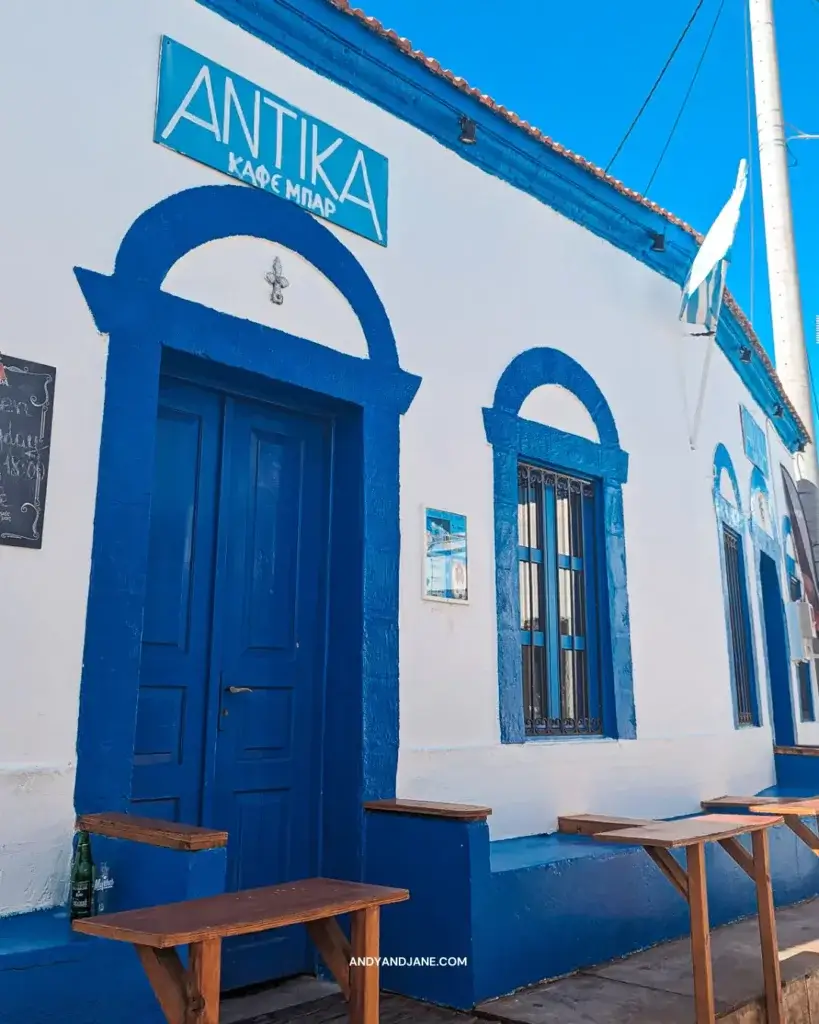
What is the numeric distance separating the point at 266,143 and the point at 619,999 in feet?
13.3

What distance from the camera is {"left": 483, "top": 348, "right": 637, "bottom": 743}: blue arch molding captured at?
5.21 m

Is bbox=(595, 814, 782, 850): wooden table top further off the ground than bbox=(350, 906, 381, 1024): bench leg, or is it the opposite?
bbox=(595, 814, 782, 850): wooden table top

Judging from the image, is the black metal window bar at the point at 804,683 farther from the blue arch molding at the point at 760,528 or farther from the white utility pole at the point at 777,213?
the white utility pole at the point at 777,213

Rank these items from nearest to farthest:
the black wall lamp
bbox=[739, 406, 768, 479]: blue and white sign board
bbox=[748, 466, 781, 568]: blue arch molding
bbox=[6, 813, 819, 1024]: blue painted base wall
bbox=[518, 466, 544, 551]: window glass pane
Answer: bbox=[6, 813, 819, 1024]: blue painted base wall
the black wall lamp
bbox=[518, 466, 544, 551]: window glass pane
bbox=[748, 466, 781, 568]: blue arch molding
bbox=[739, 406, 768, 479]: blue and white sign board

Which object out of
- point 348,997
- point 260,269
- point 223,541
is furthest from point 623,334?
point 348,997

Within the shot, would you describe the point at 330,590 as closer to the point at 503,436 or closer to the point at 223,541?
the point at 223,541

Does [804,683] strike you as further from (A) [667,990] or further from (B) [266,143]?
(B) [266,143]

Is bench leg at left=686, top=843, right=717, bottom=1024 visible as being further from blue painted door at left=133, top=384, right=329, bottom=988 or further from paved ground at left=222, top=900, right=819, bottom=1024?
blue painted door at left=133, top=384, right=329, bottom=988

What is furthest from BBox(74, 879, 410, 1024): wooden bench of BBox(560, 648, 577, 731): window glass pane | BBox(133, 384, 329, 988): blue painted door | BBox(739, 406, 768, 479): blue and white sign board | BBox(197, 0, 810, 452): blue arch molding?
BBox(739, 406, 768, 479): blue and white sign board

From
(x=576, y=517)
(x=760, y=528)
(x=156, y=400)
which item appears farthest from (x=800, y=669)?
(x=156, y=400)

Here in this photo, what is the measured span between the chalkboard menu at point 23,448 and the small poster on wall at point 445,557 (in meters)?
2.01

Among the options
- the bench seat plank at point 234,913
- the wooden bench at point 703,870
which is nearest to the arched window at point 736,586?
the wooden bench at point 703,870

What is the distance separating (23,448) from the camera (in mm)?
3418

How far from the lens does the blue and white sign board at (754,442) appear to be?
29.8ft
